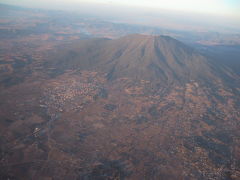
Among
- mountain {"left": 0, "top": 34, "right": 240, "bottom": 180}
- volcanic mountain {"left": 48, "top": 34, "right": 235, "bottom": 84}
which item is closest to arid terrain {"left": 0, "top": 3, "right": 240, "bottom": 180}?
mountain {"left": 0, "top": 34, "right": 240, "bottom": 180}

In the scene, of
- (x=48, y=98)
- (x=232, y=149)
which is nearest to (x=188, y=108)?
(x=232, y=149)

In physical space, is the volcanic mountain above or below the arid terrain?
above

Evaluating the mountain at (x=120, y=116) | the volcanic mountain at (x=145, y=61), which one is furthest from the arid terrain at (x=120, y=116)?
the volcanic mountain at (x=145, y=61)

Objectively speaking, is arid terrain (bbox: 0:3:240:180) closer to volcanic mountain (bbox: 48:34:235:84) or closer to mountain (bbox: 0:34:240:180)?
mountain (bbox: 0:34:240:180)

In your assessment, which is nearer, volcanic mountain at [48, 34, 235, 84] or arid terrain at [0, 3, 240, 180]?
arid terrain at [0, 3, 240, 180]

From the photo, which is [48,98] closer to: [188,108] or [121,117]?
[121,117]
